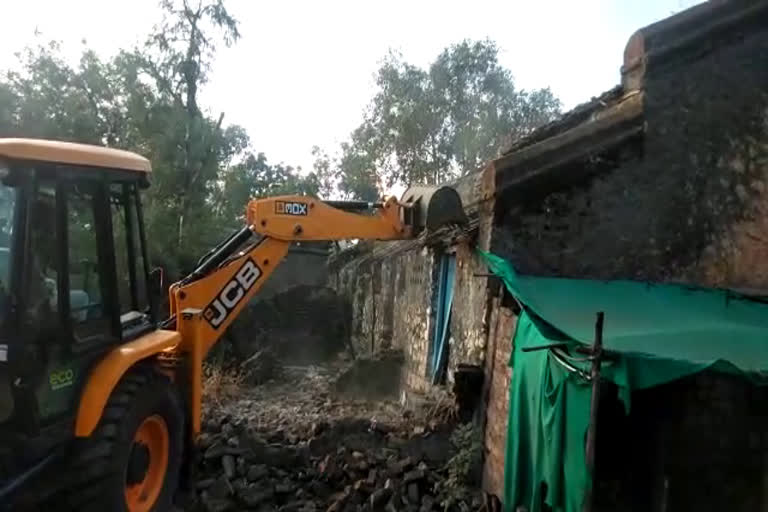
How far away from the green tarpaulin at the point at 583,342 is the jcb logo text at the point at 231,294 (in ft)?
7.44

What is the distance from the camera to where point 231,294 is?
23.5ft

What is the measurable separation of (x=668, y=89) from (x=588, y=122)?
→ 2.97 ft

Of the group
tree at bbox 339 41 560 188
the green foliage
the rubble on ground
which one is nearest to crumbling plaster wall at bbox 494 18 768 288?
the rubble on ground

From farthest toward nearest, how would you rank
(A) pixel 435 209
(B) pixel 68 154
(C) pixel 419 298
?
(C) pixel 419 298, (A) pixel 435 209, (B) pixel 68 154

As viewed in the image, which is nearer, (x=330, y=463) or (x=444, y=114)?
(x=330, y=463)

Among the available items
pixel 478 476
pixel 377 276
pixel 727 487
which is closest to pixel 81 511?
pixel 478 476

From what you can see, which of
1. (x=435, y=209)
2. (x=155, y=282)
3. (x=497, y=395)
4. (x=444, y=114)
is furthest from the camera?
(x=444, y=114)

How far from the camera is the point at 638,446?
6242mm

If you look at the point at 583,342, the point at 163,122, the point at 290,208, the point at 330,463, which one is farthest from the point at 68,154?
the point at 163,122

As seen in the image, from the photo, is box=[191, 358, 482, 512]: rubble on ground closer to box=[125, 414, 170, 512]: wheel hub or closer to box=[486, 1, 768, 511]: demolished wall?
box=[486, 1, 768, 511]: demolished wall

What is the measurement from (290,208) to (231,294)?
99 cm

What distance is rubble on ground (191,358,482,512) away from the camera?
272 inches

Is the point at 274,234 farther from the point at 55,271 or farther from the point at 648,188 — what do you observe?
the point at 648,188

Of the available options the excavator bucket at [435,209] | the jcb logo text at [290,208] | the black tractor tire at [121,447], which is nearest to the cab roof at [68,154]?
the black tractor tire at [121,447]
